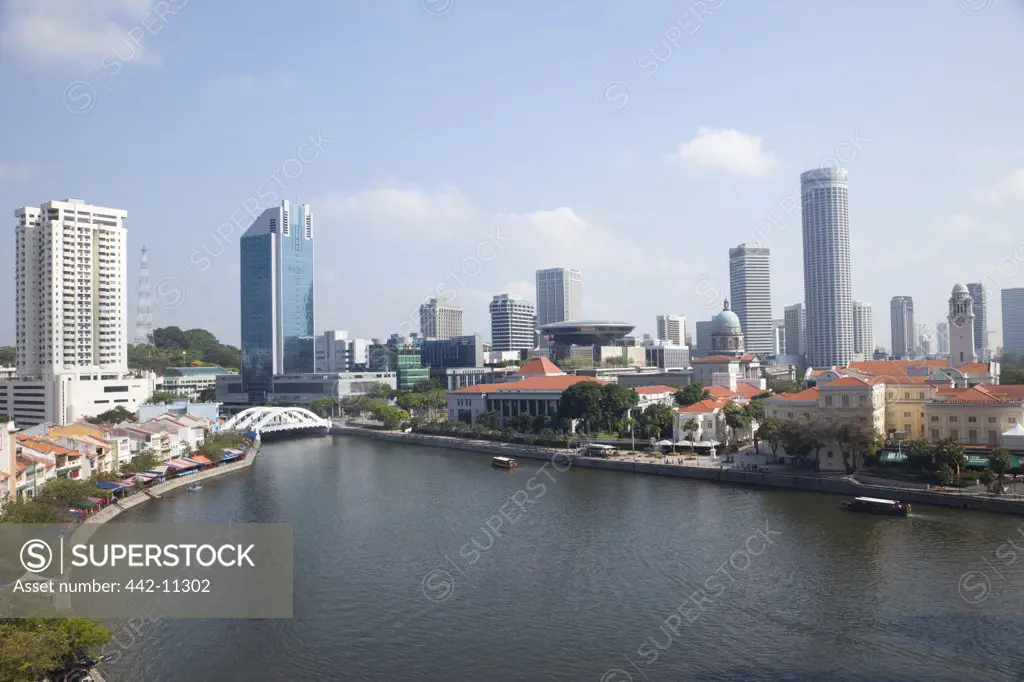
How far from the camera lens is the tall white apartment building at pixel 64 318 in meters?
45.9

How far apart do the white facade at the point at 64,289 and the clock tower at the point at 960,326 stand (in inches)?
1889

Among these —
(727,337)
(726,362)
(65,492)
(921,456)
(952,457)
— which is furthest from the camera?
(727,337)

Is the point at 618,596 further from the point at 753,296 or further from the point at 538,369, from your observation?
the point at 753,296

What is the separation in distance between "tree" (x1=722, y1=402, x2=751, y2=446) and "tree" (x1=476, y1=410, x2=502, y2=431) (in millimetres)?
14537

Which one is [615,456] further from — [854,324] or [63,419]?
[854,324]

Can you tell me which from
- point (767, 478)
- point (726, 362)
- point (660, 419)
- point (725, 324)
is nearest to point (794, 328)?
point (725, 324)

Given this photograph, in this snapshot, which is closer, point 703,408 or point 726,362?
point 703,408

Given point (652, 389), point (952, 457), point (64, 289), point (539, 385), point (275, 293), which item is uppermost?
point (275, 293)

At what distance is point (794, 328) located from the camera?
403ft

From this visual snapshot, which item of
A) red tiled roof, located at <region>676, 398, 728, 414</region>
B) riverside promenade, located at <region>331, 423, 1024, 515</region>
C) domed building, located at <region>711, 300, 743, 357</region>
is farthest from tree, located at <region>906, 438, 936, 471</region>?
domed building, located at <region>711, 300, 743, 357</region>

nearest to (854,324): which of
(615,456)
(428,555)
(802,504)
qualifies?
(615,456)

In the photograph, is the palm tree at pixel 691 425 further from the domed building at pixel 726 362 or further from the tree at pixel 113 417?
the tree at pixel 113 417

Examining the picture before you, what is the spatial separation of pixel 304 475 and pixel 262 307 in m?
45.7

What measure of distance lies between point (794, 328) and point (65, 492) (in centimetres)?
11740
